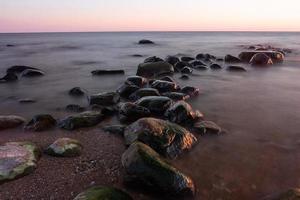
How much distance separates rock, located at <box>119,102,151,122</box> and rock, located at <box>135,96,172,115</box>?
0.57 feet

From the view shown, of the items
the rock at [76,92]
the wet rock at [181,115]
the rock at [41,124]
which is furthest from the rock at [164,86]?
the rock at [41,124]

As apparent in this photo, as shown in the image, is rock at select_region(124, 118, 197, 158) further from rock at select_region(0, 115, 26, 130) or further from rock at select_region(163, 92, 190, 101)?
rock at select_region(163, 92, 190, 101)

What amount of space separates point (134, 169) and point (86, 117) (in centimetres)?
274

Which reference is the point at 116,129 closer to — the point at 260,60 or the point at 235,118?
the point at 235,118

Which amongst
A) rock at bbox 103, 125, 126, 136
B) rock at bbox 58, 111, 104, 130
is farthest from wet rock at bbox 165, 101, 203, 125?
rock at bbox 58, 111, 104, 130

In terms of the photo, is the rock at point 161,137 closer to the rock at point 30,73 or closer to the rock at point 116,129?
the rock at point 116,129

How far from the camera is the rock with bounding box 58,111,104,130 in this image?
21.9 ft

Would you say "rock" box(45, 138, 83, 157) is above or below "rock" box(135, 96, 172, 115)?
below

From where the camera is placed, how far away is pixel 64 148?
213 inches

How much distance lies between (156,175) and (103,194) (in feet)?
2.44

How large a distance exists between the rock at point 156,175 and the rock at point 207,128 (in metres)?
2.07

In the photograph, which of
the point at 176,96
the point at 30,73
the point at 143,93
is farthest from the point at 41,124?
the point at 30,73

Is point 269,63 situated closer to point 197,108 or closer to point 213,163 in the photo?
point 197,108

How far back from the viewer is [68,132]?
6484 mm
